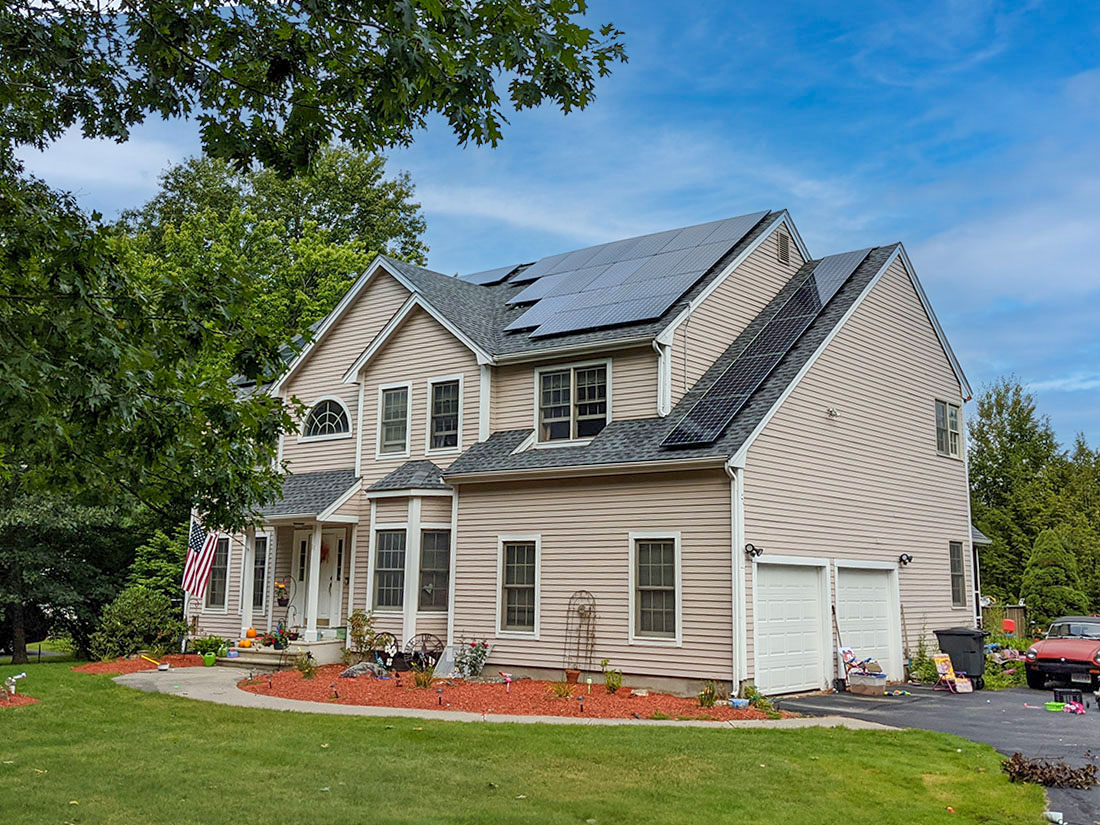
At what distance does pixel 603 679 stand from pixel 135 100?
39.5 feet

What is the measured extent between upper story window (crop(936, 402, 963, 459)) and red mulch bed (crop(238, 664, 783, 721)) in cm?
1053

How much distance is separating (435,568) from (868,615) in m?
8.48

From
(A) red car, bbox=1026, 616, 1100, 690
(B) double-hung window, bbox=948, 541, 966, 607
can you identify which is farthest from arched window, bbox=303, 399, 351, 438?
(A) red car, bbox=1026, 616, 1100, 690

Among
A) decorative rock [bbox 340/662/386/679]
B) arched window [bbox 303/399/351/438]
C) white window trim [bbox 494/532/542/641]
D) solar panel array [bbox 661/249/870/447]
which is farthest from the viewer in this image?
arched window [bbox 303/399/351/438]

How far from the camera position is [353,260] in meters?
33.8

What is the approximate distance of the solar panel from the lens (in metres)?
25.2

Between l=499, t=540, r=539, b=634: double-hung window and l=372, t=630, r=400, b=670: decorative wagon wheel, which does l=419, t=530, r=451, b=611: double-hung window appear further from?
l=499, t=540, r=539, b=634: double-hung window

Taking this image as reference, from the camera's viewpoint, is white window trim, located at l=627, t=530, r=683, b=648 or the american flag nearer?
white window trim, located at l=627, t=530, r=683, b=648

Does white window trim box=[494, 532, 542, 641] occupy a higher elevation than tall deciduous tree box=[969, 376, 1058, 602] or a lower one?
lower

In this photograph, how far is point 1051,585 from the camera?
101 ft

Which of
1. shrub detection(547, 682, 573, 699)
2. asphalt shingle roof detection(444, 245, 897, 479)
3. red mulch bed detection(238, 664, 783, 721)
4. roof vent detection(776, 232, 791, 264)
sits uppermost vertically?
roof vent detection(776, 232, 791, 264)

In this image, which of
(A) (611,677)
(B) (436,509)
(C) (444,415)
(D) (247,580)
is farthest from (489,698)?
(D) (247,580)

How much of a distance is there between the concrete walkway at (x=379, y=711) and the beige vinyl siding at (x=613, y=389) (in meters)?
6.20

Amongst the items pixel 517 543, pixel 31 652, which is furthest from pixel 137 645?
pixel 517 543
